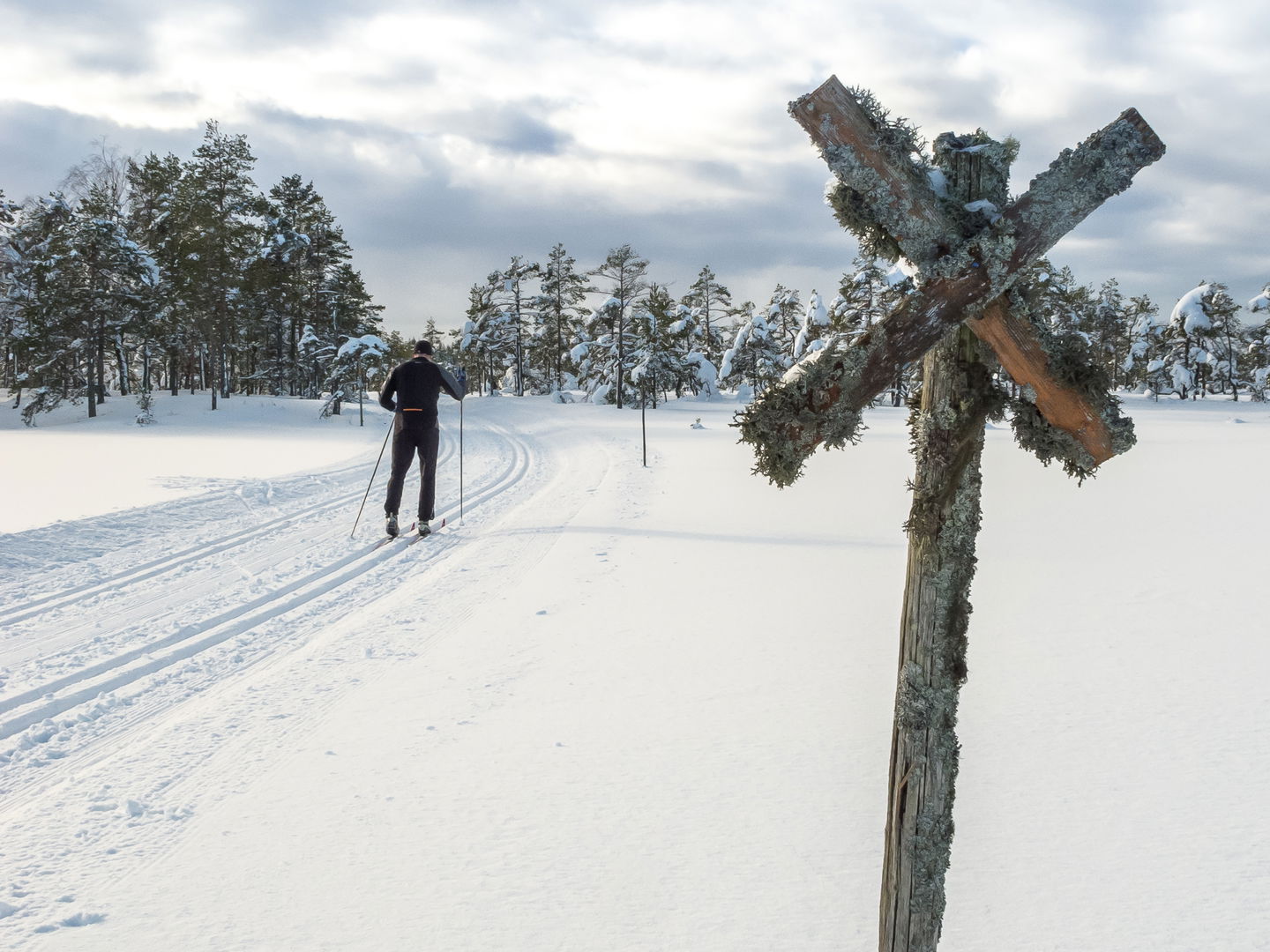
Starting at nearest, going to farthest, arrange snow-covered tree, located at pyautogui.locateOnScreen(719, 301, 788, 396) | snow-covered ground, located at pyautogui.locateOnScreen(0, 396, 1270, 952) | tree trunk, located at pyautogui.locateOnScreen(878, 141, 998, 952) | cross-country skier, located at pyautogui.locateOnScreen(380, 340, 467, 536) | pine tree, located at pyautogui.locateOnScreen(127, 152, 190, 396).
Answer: tree trunk, located at pyautogui.locateOnScreen(878, 141, 998, 952) → snow-covered ground, located at pyautogui.locateOnScreen(0, 396, 1270, 952) → cross-country skier, located at pyautogui.locateOnScreen(380, 340, 467, 536) → pine tree, located at pyautogui.locateOnScreen(127, 152, 190, 396) → snow-covered tree, located at pyautogui.locateOnScreen(719, 301, 788, 396)

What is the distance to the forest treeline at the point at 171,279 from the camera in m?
31.4

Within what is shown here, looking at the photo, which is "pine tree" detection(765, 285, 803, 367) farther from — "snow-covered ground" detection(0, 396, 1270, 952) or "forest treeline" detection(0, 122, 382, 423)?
"snow-covered ground" detection(0, 396, 1270, 952)

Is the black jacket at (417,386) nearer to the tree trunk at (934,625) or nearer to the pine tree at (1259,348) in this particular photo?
the tree trunk at (934,625)

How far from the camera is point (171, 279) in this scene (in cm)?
3475

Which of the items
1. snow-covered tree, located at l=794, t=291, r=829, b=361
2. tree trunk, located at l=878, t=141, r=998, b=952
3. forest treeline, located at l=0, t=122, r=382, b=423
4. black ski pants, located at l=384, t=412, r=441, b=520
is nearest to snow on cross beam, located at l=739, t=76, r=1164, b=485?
tree trunk, located at l=878, t=141, r=998, b=952

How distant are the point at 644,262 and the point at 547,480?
2894 centimetres

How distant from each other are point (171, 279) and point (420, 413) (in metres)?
31.3

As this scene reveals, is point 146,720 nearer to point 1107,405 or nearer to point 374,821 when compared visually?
point 374,821

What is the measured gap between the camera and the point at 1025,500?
43.0 ft

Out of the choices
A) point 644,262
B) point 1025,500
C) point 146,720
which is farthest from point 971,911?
point 644,262

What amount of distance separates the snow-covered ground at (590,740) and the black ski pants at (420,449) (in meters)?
0.49

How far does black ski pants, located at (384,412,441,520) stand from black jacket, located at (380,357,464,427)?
34 mm

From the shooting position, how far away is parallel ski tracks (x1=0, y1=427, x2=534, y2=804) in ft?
14.3

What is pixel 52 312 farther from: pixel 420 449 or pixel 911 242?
pixel 911 242
